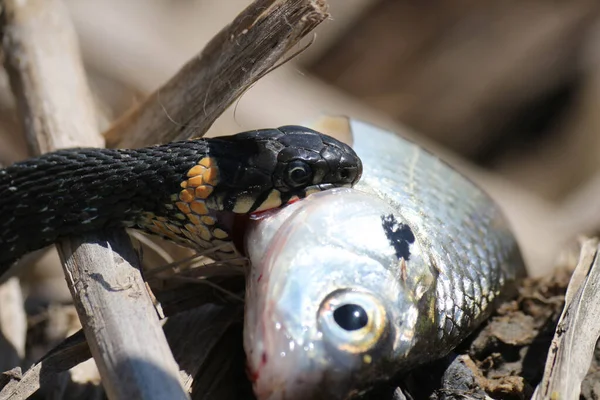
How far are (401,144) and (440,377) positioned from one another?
3.73ft

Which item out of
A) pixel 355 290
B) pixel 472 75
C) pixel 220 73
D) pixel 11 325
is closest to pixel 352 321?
pixel 355 290

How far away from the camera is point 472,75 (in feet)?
28.1

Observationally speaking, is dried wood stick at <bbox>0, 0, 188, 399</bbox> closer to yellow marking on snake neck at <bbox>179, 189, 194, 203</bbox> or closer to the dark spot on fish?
yellow marking on snake neck at <bbox>179, 189, 194, 203</bbox>

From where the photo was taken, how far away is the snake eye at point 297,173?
319cm

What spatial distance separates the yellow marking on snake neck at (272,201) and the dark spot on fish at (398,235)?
418 millimetres

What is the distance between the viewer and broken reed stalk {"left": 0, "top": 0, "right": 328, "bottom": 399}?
325 centimetres

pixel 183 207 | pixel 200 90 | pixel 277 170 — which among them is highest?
pixel 200 90

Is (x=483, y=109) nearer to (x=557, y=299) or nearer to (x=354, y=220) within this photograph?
(x=557, y=299)

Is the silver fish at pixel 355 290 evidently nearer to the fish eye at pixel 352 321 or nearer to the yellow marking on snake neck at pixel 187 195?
the fish eye at pixel 352 321

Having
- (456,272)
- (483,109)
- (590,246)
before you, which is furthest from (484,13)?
(456,272)

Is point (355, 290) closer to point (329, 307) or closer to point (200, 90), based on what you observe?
point (329, 307)

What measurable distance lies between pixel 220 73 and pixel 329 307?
4.50 feet

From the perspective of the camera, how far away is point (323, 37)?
8414 millimetres

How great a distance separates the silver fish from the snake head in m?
0.08
